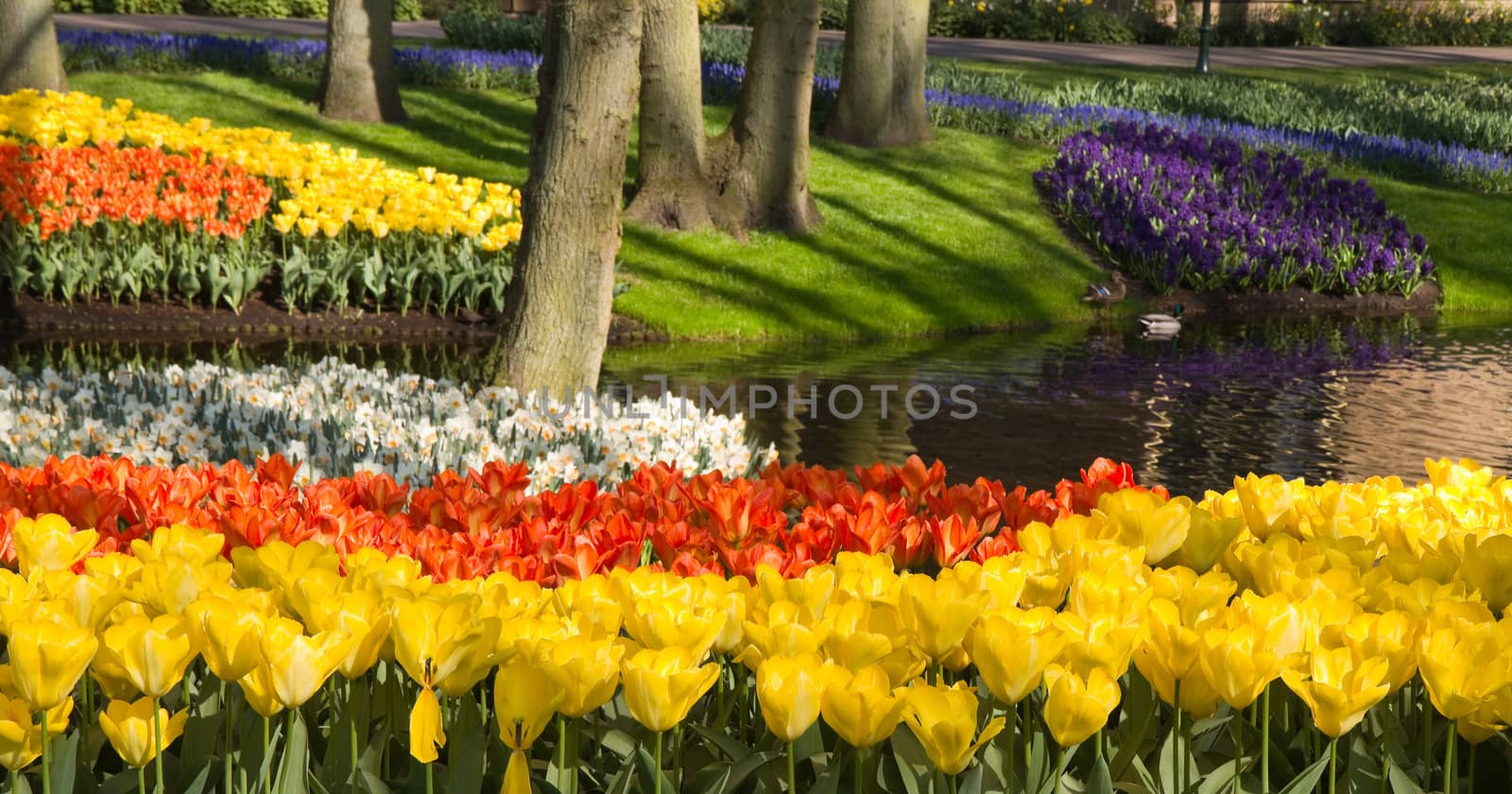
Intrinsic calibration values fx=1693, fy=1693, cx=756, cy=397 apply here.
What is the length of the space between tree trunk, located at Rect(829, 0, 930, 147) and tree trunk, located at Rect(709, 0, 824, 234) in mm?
2526

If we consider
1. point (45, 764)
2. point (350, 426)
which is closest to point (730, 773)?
point (45, 764)

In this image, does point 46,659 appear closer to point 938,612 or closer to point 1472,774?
point 938,612

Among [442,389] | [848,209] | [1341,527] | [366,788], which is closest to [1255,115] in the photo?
[848,209]

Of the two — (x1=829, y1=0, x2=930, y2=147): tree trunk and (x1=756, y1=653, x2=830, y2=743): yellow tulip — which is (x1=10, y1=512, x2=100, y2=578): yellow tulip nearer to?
(x1=756, y1=653, x2=830, y2=743): yellow tulip

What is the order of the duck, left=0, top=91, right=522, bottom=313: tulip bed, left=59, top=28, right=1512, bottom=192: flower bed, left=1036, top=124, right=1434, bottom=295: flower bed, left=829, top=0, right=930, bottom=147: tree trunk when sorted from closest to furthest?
left=0, top=91, right=522, bottom=313: tulip bed
the duck
left=1036, top=124, right=1434, bottom=295: flower bed
left=829, top=0, right=930, bottom=147: tree trunk
left=59, top=28, right=1512, bottom=192: flower bed

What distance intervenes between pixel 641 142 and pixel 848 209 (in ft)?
8.07

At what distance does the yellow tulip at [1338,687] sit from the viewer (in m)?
2.07

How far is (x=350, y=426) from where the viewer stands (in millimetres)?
6281

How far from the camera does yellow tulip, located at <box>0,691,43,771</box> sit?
211 cm

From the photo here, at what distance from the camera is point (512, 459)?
571cm

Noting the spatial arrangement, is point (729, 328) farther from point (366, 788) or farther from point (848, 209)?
point (366, 788)

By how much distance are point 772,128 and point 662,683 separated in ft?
42.4

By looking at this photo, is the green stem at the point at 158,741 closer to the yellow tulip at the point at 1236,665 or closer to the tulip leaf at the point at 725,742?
the tulip leaf at the point at 725,742

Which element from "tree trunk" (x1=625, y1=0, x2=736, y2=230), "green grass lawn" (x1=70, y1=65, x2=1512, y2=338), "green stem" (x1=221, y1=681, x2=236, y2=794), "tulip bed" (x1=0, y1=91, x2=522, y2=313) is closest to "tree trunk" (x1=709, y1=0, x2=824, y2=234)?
"tree trunk" (x1=625, y1=0, x2=736, y2=230)
